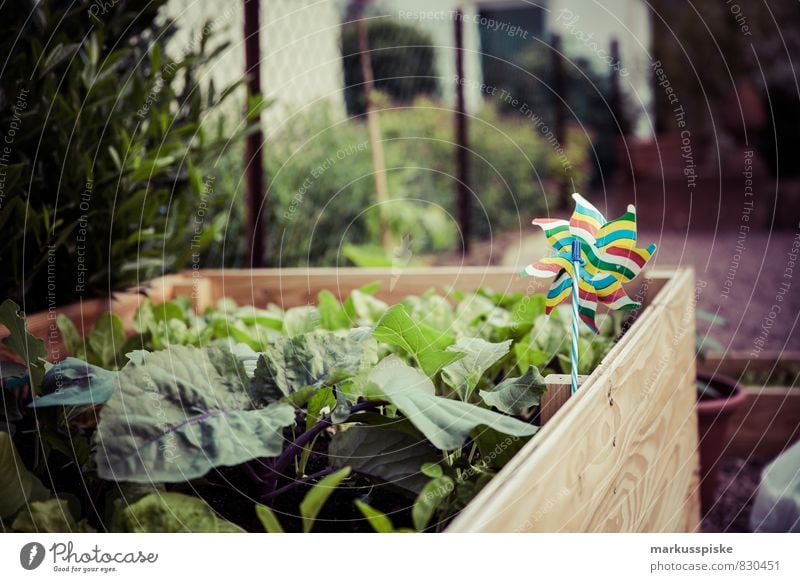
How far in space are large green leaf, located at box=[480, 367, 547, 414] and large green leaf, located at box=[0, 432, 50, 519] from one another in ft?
1.85

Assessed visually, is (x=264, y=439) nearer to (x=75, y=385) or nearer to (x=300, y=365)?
(x=300, y=365)

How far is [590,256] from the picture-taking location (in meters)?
1.11

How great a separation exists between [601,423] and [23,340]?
77 centimetres

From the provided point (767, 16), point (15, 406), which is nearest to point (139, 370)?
point (15, 406)

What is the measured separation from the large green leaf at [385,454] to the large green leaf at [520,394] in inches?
4.2

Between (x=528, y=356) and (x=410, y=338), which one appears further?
(x=528, y=356)

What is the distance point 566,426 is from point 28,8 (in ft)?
4.62

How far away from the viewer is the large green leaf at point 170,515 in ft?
2.73
